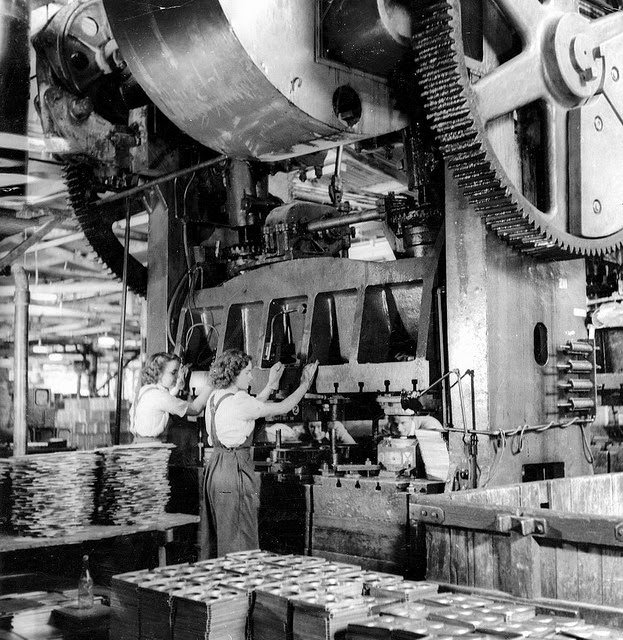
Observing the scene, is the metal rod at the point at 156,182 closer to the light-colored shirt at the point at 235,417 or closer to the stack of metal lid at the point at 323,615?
the light-colored shirt at the point at 235,417

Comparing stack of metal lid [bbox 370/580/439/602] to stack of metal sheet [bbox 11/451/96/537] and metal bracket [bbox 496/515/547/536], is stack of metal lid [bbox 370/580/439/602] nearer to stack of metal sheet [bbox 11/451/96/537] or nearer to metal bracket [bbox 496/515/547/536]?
metal bracket [bbox 496/515/547/536]

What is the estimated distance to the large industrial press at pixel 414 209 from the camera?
356 centimetres

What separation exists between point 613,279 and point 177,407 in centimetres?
315

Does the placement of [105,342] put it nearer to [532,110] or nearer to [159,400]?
[159,400]

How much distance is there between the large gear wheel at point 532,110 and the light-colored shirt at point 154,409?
2.23m

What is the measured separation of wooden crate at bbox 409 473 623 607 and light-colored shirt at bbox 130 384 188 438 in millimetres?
2244

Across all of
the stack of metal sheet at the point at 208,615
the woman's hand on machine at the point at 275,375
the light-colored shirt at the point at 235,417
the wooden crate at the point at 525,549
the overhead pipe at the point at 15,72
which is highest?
the overhead pipe at the point at 15,72

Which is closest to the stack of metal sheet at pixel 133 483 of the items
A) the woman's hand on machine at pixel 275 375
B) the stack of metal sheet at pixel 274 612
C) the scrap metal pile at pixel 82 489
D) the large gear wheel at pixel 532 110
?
the scrap metal pile at pixel 82 489

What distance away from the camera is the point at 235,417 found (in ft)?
14.7

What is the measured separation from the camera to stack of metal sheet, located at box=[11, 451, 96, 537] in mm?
4156

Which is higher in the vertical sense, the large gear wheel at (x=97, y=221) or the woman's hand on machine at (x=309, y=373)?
the large gear wheel at (x=97, y=221)

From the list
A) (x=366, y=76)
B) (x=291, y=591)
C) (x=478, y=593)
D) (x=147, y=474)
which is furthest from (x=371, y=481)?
(x=366, y=76)

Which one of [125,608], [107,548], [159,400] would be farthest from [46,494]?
[125,608]

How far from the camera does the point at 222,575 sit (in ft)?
9.09
